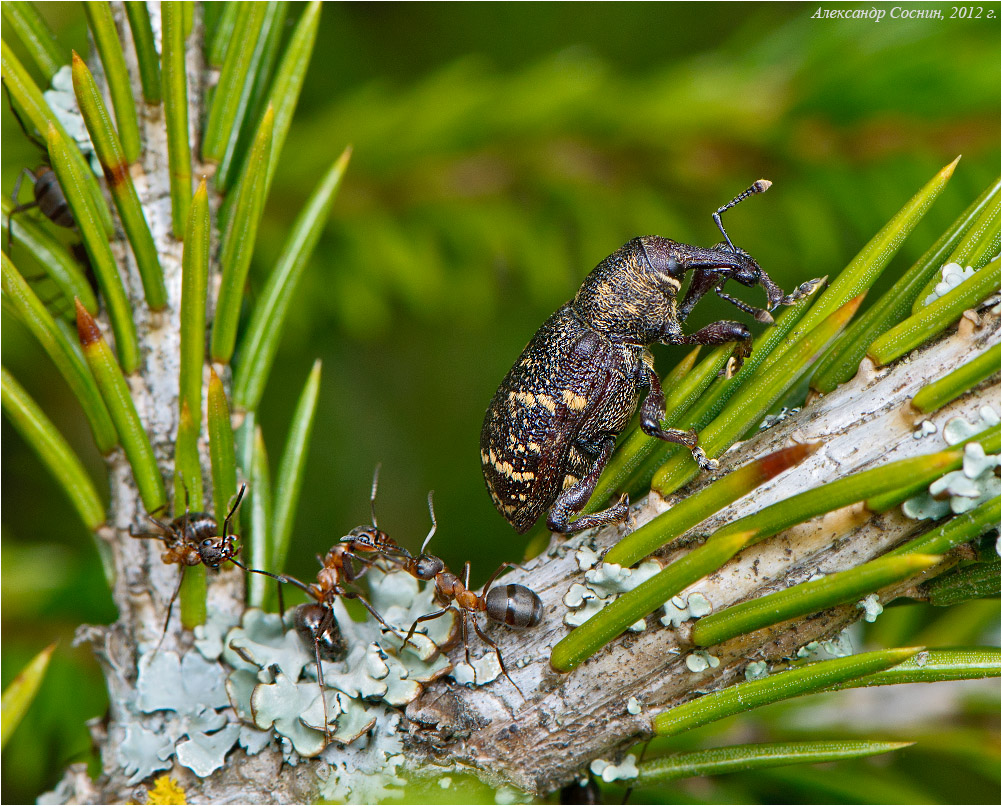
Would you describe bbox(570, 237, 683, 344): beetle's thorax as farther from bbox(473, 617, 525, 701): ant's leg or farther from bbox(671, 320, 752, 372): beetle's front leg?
bbox(473, 617, 525, 701): ant's leg

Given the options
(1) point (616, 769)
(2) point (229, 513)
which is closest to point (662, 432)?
(1) point (616, 769)

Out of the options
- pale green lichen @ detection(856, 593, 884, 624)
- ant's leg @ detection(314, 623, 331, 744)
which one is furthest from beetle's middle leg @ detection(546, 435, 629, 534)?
ant's leg @ detection(314, 623, 331, 744)

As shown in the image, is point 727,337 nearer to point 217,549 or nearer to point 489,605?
point 489,605

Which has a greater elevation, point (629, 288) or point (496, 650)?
point (629, 288)

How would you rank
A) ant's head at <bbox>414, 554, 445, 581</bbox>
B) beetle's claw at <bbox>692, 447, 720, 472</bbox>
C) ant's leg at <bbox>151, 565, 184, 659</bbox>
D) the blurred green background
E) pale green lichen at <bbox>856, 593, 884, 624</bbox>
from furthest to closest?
1. the blurred green background
2. ant's head at <bbox>414, 554, 445, 581</bbox>
3. ant's leg at <bbox>151, 565, 184, 659</bbox>
4. beetle's claw at <bbox>692, 447, 720, 472</bbox>
5. pale green lichen at <bbox>856, 593, 884, 624</bbox>

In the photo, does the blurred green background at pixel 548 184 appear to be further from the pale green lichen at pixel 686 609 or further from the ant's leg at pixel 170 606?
the pale green lichen at pixel 686 609

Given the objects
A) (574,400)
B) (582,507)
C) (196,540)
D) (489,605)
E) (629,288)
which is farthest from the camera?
(629,288)

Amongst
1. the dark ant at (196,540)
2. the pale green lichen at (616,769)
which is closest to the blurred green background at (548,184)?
the dark ant at (196,540)
